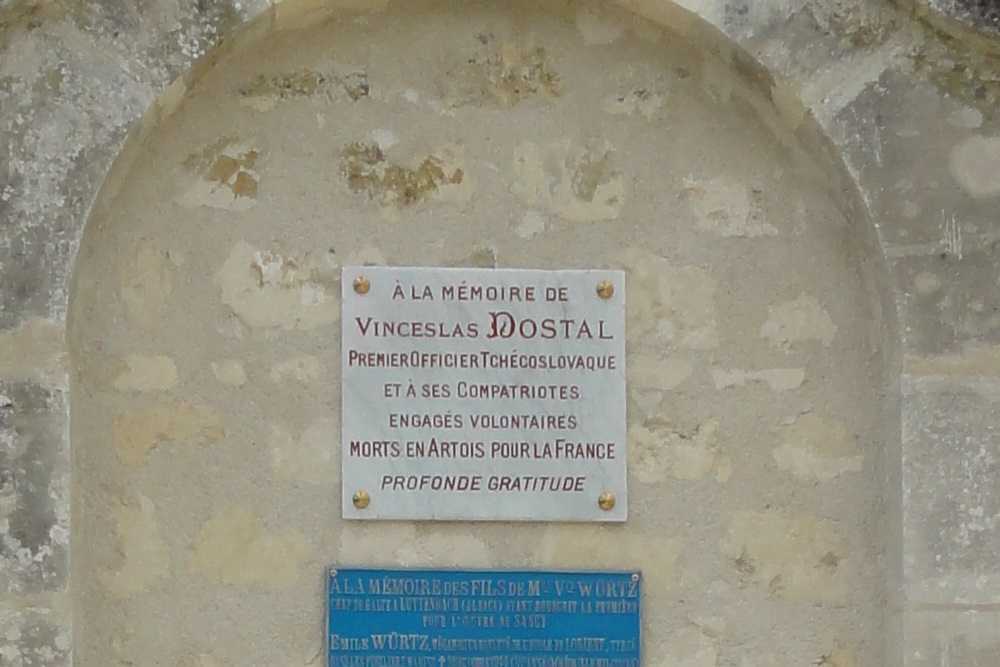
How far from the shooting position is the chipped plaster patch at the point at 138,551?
269 centimetres

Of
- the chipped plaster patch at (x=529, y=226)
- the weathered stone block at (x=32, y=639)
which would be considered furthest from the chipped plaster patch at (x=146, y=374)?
the chipped plaster patch at (x=529, y=226)

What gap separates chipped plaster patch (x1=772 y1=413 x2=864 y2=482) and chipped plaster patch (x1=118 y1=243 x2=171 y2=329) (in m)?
1.15

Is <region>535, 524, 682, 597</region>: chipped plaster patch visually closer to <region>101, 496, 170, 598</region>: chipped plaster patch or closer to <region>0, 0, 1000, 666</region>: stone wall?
<region>0, 0, 1000, 666</region>: stone wall

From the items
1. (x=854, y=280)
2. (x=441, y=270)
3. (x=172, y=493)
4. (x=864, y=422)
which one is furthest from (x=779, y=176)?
(x=172, y=493)

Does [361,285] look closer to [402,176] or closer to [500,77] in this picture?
[402,176]

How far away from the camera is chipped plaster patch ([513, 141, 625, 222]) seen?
285 centimetres

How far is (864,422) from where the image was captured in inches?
111

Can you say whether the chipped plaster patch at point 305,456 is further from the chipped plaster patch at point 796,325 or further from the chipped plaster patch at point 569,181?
the chipped plaster patch at point 796,325

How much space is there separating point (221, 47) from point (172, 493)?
79cm

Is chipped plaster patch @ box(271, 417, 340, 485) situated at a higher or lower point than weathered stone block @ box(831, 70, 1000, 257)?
lower

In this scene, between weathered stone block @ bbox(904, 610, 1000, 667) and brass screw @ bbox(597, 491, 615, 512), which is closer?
weathered stone block @ bbox(904, 610, 1000, 667)

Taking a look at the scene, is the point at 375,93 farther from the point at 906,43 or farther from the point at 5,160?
the point at 906,43

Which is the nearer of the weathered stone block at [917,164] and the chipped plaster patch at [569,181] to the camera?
the weathered stone block at [917,164]

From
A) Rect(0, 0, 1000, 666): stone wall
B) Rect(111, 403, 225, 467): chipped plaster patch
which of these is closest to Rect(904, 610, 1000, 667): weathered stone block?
Rect(0, 0, 1000, 666): stone wall
